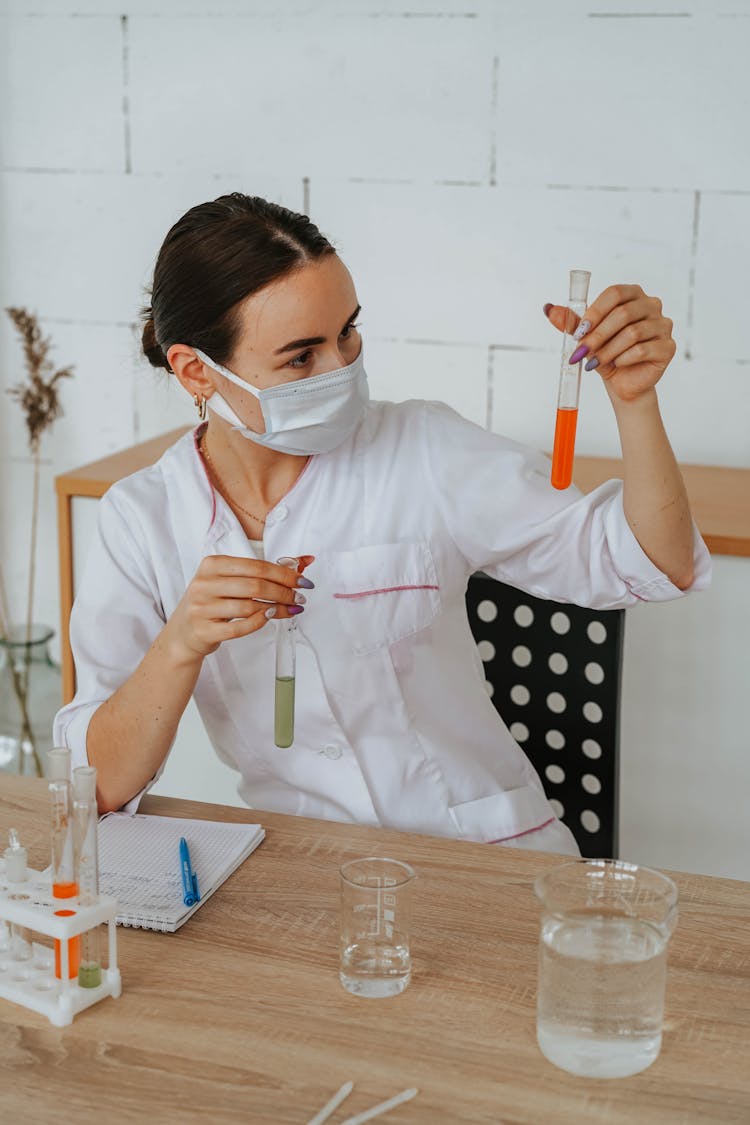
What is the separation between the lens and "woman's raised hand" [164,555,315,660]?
4.23 ft

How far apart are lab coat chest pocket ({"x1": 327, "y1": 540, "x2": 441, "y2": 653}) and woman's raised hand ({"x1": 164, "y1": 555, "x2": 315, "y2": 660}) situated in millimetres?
265

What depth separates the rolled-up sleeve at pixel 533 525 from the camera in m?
1.48

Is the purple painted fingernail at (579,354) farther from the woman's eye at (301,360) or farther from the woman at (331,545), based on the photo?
the woman's eye at (301,360)

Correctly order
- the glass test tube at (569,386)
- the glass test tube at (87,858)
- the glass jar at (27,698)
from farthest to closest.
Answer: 1. the glass jar at (27,698)
2. the glass test tube at (569,386)
3. the glass test tube at (87,858)

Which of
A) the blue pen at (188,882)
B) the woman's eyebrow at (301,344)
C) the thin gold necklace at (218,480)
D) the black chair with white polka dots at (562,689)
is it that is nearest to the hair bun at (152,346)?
the thin gold necklace at (218,480)

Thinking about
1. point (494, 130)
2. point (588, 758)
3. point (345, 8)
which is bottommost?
point (588, 758)

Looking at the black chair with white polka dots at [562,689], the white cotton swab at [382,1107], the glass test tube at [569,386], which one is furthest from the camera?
the black chair with white polka dots at [562,689]

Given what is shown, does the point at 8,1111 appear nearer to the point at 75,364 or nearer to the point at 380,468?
the point at 380,468

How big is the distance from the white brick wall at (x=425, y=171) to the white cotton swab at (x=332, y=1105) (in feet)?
4.68

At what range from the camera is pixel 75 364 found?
3051 millimetres

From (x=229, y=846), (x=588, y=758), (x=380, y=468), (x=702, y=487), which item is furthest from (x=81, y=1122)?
(x=702, y=487)

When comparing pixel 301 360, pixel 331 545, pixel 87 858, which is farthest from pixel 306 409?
pixel 87 858

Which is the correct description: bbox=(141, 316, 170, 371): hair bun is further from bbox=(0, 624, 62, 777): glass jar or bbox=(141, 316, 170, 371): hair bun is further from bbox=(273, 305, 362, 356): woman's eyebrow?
bbox=(0, 624, 62, 777): glass jar

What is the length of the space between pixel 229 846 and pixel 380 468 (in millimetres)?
536
